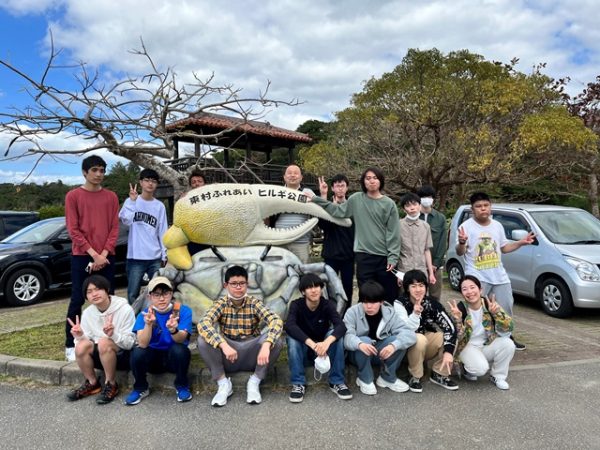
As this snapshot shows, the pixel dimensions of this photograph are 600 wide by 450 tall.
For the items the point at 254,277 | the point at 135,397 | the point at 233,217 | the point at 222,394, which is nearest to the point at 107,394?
the point at 135,397

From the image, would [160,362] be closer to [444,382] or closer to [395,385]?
[395,385]

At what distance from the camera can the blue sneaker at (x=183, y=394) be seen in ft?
10.6

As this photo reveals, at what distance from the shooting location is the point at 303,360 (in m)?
3.38

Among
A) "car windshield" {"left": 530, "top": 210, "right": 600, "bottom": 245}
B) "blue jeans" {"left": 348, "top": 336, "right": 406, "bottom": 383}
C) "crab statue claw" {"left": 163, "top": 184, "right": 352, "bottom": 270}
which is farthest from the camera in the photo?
"car windshield" {"left": 530, "top": 210, "right": 600, "bottom": 245}

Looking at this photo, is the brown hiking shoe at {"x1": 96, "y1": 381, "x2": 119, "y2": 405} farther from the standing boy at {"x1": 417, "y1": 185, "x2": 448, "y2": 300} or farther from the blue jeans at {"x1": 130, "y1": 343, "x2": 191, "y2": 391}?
the standing boy at {"x1": 417, "y1": 185, "x2": 448, "y2": 300}

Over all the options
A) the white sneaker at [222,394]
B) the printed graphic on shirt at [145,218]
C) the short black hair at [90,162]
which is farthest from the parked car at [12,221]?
the white sneaker at [222,394]

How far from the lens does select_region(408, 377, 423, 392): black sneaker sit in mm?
3369

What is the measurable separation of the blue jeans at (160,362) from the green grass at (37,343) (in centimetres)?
116

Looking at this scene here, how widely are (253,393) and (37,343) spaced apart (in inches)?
108

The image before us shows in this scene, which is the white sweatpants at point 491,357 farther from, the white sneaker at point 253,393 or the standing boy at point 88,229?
the standing boy at point 88,229

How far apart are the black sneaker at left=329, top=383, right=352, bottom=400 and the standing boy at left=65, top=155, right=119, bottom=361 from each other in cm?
214

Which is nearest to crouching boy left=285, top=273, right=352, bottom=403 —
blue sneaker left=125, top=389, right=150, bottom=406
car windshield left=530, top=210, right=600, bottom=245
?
blue sneaker left=125, top=389, right=150, bottom=406

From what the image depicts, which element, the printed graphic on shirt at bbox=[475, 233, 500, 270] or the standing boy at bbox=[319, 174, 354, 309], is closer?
the printed graphic on shirt at bbox=[475, 233, 500, 270]

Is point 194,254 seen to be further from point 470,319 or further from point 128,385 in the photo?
point 470,319
